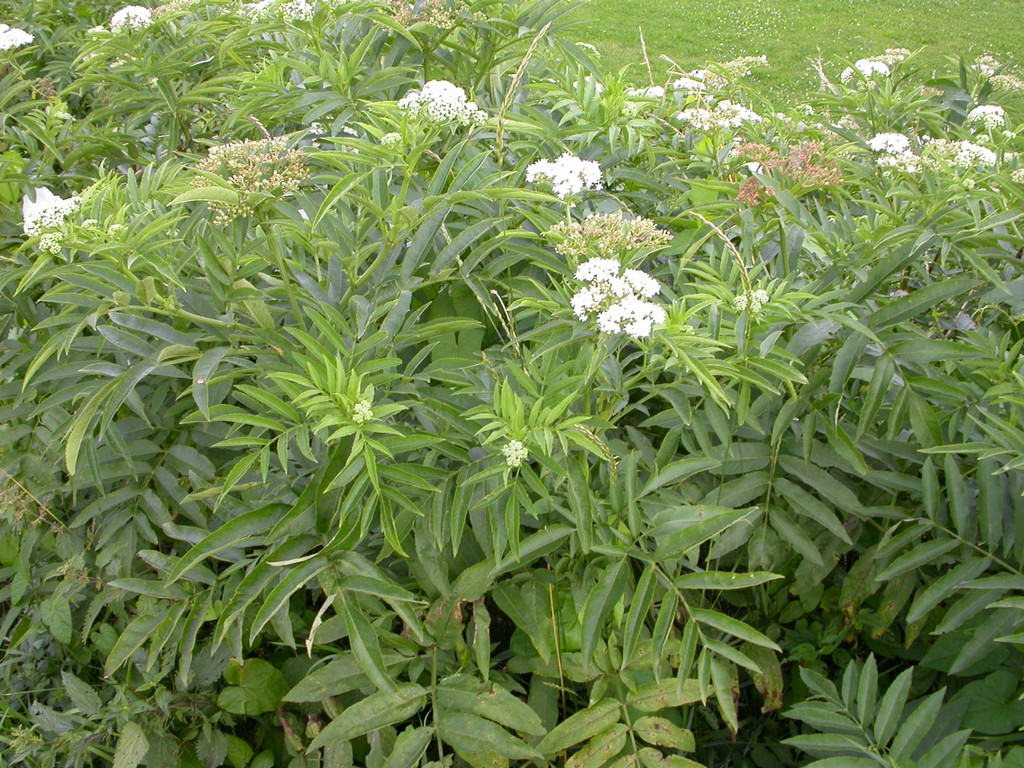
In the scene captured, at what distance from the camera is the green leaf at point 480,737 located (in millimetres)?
1599

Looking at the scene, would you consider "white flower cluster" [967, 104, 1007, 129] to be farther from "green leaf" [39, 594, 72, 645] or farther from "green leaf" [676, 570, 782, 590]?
"green leaf" [39, 594, 72, 645]

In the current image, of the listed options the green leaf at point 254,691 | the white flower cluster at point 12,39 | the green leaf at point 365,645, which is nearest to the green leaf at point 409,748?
the green leaf at point 365,645

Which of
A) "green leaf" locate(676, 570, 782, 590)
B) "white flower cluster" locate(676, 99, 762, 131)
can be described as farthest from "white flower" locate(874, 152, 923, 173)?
"green leaf" locate(676, 570, 782, 590)

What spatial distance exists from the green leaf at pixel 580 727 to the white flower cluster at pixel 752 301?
0.86 metres

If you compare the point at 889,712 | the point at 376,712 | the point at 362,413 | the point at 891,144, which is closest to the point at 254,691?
the point at 376,712

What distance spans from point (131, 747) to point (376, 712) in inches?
23.6

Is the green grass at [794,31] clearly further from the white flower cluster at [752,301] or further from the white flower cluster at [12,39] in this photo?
the white flower cluster at [752,301]

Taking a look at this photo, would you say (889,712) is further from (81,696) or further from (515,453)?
(81,696)

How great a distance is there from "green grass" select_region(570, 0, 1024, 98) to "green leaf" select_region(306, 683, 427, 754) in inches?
294

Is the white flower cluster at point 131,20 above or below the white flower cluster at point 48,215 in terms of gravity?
above

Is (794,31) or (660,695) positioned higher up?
Answer: (660,695)

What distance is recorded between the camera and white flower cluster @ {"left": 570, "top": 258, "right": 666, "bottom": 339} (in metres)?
1.41

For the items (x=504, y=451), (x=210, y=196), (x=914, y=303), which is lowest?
(x=504, y=451)

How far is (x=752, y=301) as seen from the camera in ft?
5.16
